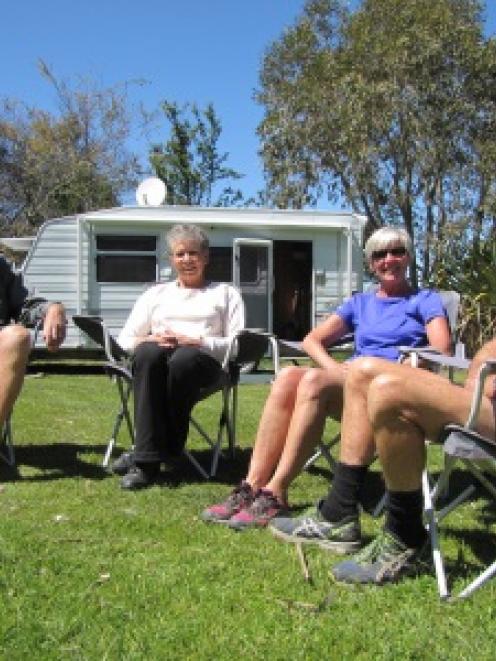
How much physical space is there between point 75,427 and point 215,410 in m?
1.11

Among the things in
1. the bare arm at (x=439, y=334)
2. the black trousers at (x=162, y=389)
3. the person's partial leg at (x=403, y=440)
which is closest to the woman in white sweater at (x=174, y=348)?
the black trousers at (x=162, y=389)

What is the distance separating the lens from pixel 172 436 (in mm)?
3391

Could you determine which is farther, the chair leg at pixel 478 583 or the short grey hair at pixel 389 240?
the short grey hair at pixel 389 240

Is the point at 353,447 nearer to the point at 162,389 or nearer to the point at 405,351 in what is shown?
the point at 405,351

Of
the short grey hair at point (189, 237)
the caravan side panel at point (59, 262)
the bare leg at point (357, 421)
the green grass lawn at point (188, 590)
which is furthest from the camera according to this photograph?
the caravan side panel at point (59, 262)

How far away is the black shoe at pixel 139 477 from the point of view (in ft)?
10.5

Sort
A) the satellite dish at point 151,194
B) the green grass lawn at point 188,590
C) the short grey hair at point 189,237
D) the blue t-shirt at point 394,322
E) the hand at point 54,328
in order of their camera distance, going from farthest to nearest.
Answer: the satellite dish at point 151,194 < the short grey hair at point 189,237 < the hand at point 54,328 < the blue t-shirt at point 394,322 < the green grass lawn at point 188,590

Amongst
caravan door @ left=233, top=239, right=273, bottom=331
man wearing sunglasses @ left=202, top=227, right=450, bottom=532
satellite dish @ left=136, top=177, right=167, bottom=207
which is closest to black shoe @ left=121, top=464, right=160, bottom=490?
man wearing sunglasses @ left=202, top=227, right=450, bottom=532

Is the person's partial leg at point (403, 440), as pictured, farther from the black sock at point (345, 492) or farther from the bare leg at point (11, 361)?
the bare leg at point (11, 361)

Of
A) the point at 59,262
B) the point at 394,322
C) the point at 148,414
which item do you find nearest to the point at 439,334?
the point at 394,322

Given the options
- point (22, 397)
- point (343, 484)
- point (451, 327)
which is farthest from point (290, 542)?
point (22, 397)

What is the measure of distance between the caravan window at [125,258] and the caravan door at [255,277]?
3.39 feet

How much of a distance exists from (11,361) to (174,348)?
633mm

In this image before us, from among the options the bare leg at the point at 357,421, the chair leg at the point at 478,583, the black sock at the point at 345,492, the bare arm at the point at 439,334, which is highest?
the bare arm at the point at 439,334
